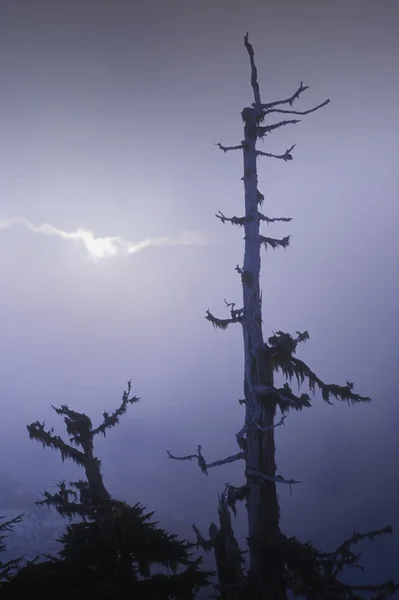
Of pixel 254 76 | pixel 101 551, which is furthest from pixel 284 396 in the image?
pixel 254 76

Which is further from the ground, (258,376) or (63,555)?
(258,376)

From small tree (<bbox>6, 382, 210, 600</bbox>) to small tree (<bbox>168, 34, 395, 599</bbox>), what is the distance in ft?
5.48

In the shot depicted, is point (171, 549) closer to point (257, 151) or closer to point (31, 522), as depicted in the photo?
point (257, 151)

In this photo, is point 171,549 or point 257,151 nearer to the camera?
point 171,549

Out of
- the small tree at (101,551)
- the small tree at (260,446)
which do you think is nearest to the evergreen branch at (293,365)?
the small tree at (260,446)

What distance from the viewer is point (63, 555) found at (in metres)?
10.7

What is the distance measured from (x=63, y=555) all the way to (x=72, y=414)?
183 inches

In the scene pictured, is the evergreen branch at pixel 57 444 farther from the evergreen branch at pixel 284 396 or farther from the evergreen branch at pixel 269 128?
the evergreen branch at pixel 269 128

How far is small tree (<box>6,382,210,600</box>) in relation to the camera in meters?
7.03

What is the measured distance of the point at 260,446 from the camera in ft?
39.4

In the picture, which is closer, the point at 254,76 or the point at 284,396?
the point at 284,396

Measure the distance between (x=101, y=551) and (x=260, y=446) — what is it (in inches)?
217

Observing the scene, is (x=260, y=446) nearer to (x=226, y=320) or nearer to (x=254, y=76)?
(x=226, y=320)

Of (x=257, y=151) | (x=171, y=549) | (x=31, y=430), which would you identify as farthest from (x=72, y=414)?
(x=257, y=151)
